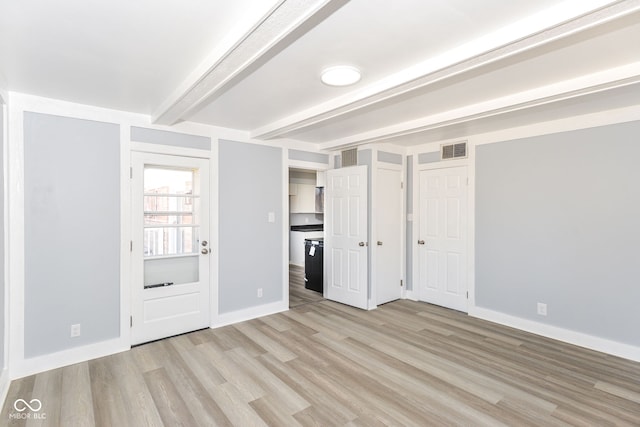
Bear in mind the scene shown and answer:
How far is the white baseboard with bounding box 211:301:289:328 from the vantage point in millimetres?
3920

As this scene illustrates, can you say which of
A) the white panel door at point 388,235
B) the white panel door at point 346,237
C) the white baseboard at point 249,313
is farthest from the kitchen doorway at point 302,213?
the white panel door at point 388,235

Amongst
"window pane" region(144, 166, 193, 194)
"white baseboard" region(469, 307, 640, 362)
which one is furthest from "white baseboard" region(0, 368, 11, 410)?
"white baseboard" region(469, 307, 640, 362)

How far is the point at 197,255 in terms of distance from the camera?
3801mm

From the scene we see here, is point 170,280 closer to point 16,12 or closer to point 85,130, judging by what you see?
point 85,130

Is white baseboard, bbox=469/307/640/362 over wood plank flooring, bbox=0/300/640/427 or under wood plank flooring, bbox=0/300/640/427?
over

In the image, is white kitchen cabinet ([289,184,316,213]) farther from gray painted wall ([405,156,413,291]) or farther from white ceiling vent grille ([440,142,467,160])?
white ceiling vent grille ([440,142,467,160])

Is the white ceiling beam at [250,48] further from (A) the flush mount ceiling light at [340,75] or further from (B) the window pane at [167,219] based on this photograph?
(B) the window pane at [167,219]

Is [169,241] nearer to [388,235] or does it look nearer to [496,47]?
[388,235]

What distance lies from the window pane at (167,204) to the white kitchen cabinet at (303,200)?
3.79m

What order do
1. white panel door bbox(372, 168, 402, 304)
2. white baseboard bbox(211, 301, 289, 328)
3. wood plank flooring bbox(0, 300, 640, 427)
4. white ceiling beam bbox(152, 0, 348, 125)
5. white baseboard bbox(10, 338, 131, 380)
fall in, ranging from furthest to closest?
white panel door bbox(372, 168, 402, 304) < white baseboard bbox(211, 301, 289, 328) < white baseboard bbox(10, 338, 131, 380) < wood plank flooring bbox(0, 300, 640, 427) < white ceiling beam bbox(152, 0, 348, 125)

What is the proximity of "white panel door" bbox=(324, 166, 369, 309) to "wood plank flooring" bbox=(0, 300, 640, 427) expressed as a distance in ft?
3.21

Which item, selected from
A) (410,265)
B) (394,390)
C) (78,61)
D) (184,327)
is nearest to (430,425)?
(394,390)

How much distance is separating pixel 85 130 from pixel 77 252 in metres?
1.16

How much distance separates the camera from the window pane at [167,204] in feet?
11.4
